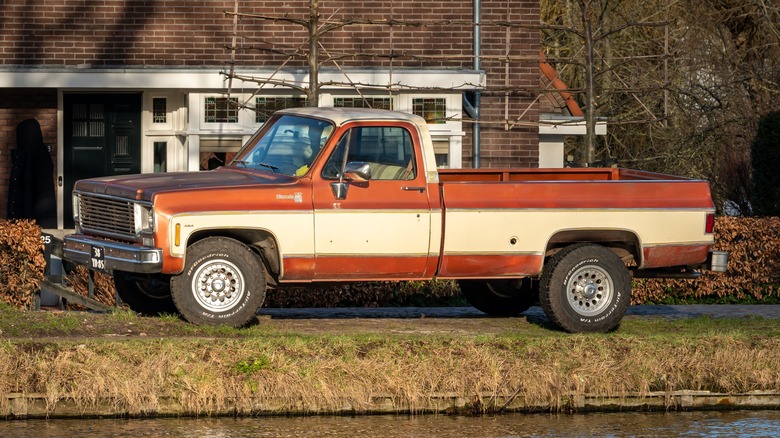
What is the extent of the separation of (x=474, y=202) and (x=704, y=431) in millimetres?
3485

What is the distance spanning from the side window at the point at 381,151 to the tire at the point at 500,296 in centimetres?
200

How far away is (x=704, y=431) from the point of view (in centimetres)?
977

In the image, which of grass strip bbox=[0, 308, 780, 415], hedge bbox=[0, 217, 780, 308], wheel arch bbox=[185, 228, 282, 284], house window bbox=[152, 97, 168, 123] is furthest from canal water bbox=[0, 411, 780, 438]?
house window bbox=[152, 97, 168, 123]

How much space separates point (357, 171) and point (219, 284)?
149cm

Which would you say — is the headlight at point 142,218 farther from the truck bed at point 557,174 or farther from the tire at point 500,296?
the tire at point 500,296

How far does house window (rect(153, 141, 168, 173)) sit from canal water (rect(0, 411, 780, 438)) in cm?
1272

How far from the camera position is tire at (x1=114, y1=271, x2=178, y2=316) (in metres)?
13.2

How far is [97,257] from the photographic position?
12.2 m

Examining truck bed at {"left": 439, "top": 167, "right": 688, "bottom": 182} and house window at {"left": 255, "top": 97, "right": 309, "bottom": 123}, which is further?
house window at {"left": 255, "top": 97, "right": 309, "bottom": 123}

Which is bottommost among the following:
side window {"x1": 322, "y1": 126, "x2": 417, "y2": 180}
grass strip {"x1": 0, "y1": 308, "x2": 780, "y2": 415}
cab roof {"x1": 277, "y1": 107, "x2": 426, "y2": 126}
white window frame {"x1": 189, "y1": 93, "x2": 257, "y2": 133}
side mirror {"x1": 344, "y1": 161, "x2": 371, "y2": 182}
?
grass strip {"x1": 0, "y1": 308, "x2": 780, "y2": 415}

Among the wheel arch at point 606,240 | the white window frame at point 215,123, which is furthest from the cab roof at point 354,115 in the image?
the white window frame at point 215,123

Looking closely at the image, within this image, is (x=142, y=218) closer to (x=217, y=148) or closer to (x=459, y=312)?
(x=459, y=312)

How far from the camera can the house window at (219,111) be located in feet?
70.7

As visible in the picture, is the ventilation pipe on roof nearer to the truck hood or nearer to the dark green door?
the dark green door
